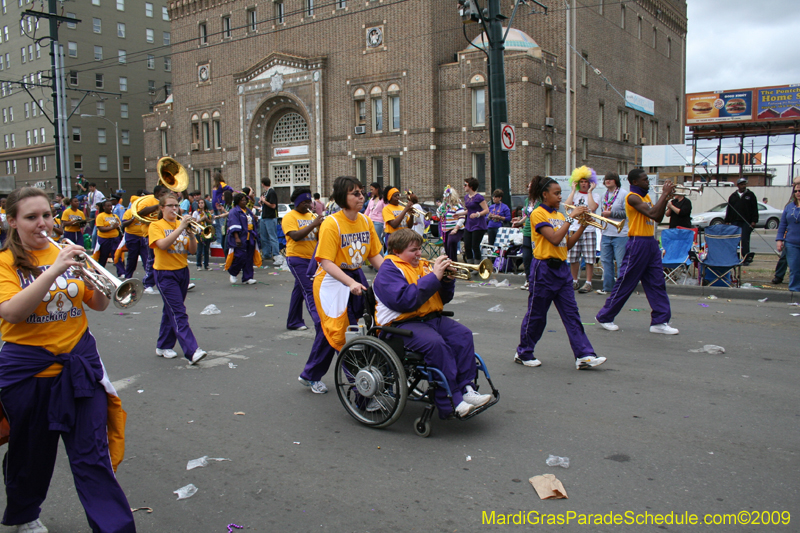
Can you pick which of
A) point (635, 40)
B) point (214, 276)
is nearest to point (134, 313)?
point (214, 276)

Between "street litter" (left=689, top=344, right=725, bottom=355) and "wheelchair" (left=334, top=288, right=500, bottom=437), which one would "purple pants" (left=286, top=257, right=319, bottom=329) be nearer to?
"wheelchair" (left=334, top=288, right=500, bottom=437)

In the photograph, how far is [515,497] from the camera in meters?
3.50

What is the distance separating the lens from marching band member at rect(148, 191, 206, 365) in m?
6.42

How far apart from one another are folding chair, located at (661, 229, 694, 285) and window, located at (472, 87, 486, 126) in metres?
18.8

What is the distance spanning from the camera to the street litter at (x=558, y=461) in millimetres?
3908

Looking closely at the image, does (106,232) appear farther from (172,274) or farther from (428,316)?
(428,316)

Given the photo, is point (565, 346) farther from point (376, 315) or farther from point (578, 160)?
point (578, 160)

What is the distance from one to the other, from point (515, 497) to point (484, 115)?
1074 inches

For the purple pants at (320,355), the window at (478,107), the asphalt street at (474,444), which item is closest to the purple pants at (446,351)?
the asphalt street at (474,444)

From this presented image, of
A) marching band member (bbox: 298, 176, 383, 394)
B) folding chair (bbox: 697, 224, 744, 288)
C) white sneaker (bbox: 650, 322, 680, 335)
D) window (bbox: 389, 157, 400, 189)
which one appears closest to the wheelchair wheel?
marching band member (bbox: 298, 176, 383, 394)

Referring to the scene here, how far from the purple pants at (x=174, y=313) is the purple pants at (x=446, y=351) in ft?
9.72

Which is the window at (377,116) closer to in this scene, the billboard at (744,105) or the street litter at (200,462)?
the billboard at (744,105)

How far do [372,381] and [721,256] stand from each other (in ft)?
28.9

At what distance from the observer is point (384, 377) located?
4.49 meters
